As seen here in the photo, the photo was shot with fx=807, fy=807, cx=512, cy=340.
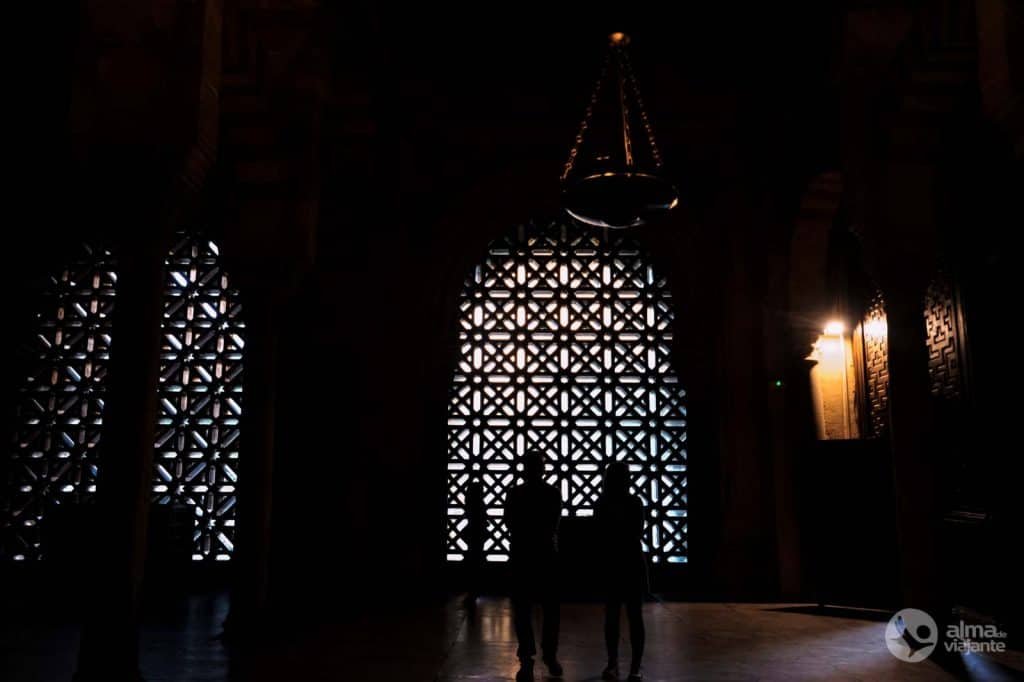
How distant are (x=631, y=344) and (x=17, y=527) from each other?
738cm

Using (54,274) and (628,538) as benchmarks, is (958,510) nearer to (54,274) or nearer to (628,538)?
(628,538)

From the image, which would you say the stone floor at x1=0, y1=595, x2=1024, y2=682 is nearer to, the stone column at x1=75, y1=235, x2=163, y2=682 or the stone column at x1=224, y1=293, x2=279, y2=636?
the stone column at x1=224, y1=293, x2=279, y2=636

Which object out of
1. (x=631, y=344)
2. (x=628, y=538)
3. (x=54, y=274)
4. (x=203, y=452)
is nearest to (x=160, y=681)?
(x=628, y=538)

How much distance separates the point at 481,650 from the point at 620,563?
1479mm

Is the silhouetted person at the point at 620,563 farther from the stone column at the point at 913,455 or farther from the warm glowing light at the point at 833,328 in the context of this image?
the warm glowing light at the point at 833,328

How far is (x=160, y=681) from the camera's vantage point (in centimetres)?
459

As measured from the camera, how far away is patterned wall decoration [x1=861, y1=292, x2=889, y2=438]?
8836 millimetres

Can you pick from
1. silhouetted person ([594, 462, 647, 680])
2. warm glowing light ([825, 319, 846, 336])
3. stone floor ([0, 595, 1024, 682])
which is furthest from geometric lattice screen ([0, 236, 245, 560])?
warm glowing light ([825, 319, 846, 336])

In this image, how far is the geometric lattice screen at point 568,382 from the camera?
9.18 m

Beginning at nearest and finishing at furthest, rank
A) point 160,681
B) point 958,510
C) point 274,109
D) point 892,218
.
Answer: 1. point 160,681
2. point 892,218
3. point 274,109
4. point 958,510

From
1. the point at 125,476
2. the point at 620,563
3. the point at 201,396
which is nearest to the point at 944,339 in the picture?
the point at 620,563

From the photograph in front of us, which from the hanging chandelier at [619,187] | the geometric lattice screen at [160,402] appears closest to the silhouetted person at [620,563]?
the hanging chandelier at [619,187]

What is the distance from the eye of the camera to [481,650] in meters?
5.63

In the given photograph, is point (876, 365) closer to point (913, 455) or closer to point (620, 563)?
A: point (913, 455)
